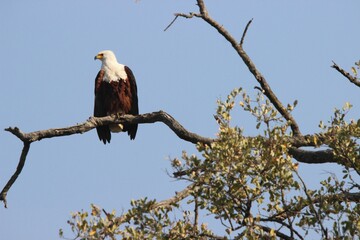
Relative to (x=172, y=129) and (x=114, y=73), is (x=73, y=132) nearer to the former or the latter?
(x=172, y=129)

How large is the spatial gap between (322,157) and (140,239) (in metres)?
2.49

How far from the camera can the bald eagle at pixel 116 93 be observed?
9.29 m

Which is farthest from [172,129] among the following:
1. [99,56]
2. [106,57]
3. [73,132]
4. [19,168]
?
[99,56]

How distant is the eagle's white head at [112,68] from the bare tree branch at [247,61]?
2.29 m

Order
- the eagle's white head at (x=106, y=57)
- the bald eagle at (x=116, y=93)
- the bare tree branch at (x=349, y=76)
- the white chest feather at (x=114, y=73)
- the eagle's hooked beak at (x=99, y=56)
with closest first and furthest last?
the bare tree branch at (x=349, y=76) < the bald eagle at (x=116, y=93) < the white chest feather at (x=114, y=73) < the eagle's white head at (x=106, y=57) < the eagle's hooked beak at (x=99, y=56)

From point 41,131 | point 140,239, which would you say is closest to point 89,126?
point 41,131

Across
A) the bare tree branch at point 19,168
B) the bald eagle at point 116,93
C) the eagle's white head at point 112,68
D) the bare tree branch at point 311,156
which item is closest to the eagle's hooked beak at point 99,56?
the eagle's white head at point 112,68

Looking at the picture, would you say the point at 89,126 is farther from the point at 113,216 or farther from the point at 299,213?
the point at 299,213

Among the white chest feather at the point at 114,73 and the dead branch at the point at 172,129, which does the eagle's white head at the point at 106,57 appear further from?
the dead branch at the point at 172,129

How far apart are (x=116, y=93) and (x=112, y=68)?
1.48ft

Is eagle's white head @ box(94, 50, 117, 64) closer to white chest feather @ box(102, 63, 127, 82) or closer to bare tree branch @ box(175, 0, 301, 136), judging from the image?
white chest feather @ box(102, 63, 127, 82)

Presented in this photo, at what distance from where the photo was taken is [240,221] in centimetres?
472

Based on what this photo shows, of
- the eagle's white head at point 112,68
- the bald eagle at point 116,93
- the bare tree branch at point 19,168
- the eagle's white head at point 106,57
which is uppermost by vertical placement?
the eagle's white head at point 106,57

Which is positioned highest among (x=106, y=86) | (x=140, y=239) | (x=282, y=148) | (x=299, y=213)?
(x=106, y=86)
